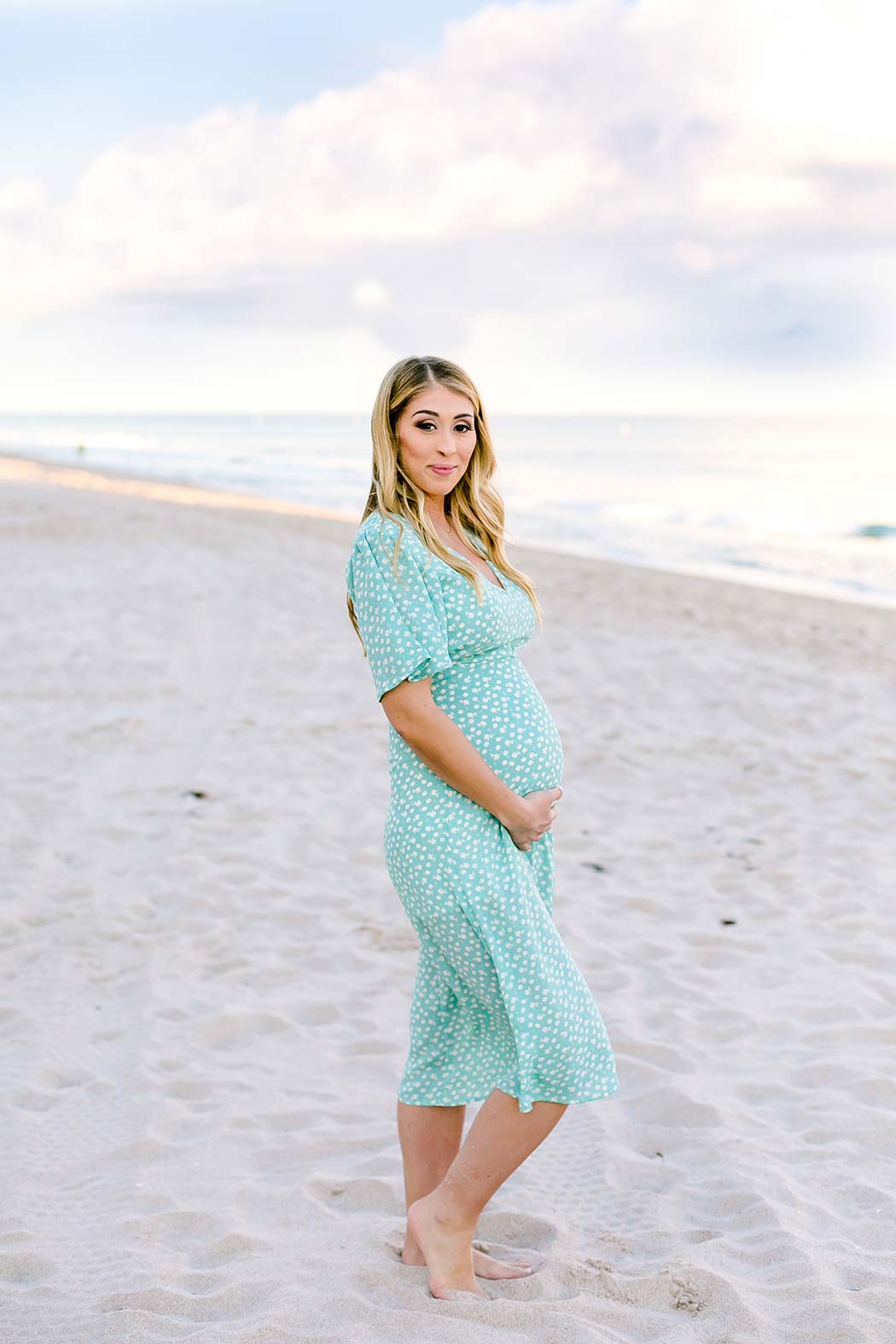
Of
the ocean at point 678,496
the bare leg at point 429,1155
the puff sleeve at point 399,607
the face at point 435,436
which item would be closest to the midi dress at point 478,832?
the puff sleeve at point 399,607

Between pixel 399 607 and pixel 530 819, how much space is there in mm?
479

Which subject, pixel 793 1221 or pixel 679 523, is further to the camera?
pixel 679 523

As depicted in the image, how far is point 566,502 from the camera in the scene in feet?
101

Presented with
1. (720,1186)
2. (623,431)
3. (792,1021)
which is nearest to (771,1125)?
(720,1186)

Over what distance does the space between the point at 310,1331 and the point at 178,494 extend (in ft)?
80.7

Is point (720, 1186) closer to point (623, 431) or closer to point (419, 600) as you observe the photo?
point (419, 600)

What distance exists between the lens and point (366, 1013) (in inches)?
152

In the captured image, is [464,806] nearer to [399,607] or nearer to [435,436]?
[399,607]

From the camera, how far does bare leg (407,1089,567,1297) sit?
7.37 feet

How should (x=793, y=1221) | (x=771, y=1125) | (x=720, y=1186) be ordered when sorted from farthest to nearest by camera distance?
(x=771, y=1125) < (x=720, y=1186) < (x=793, y=1221)

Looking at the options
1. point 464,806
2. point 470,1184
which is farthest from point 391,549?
point 470,1184

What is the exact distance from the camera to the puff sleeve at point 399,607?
2.15 meters

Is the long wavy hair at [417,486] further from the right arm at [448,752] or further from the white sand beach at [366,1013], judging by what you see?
the white sand beach at [366,1013]

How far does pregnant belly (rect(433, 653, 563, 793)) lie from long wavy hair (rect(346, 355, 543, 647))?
6.7 inches
